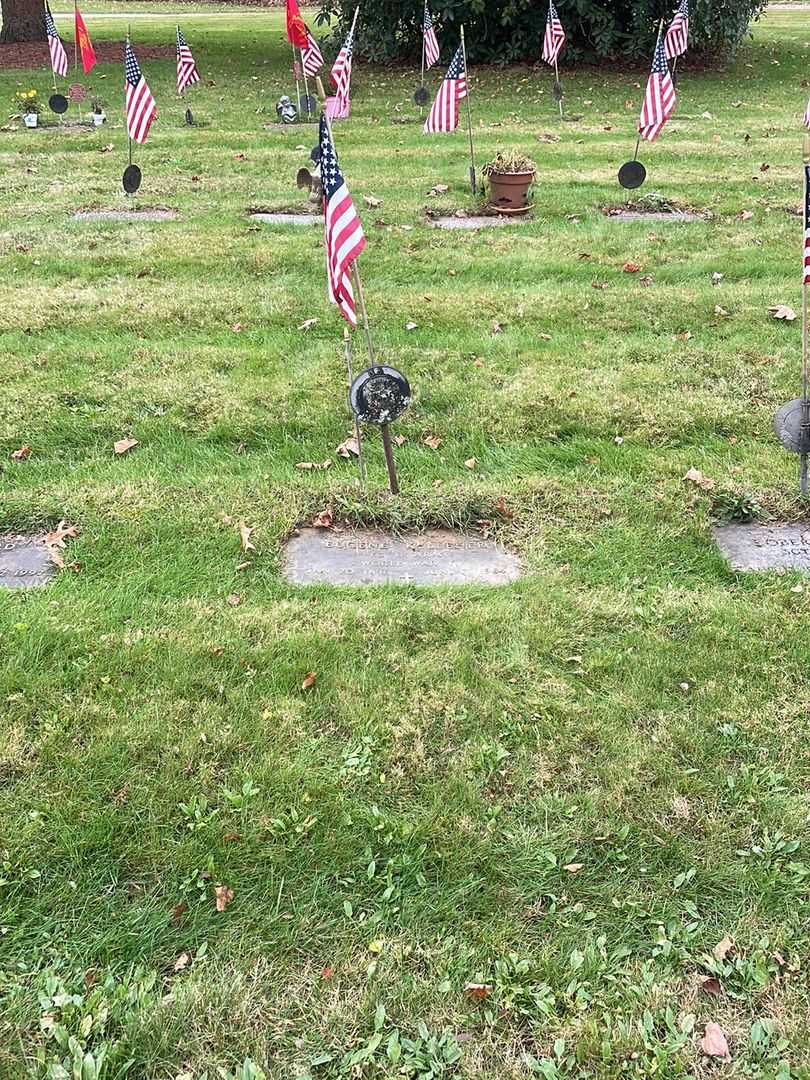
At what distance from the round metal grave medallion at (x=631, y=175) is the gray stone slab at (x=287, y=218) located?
10.1 feet

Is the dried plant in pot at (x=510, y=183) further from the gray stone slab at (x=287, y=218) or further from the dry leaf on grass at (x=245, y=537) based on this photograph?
the dry leaf on grass at (x=245, y=537)

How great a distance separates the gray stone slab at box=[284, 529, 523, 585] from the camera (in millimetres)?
3928

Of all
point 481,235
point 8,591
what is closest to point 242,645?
point 8,591

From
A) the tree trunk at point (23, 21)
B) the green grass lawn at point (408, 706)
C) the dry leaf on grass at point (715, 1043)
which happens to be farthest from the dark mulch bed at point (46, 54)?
the dry leaf on grass at point (715, 1043)

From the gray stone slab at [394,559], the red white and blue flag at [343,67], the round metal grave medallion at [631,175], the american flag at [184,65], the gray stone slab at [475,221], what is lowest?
the gray stone slab at [394,559]

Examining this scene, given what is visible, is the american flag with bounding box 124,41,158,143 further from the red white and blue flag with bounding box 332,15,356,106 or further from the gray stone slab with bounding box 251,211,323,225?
the red white and blue flag with bounding box 332,15,356,106

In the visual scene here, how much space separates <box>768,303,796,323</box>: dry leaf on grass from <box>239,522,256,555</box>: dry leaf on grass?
14.3ft

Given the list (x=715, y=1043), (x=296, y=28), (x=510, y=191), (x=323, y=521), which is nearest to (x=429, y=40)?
(x=296, y=28)

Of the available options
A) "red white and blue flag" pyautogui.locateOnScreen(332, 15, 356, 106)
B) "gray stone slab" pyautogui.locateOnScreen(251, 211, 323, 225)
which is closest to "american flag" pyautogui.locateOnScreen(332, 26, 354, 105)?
"red white and blue flag" pyautogui.locateOnScreen(332, 15, 356, 106)

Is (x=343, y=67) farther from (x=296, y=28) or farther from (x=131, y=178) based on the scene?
(x=131, y=178)

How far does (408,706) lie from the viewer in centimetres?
324

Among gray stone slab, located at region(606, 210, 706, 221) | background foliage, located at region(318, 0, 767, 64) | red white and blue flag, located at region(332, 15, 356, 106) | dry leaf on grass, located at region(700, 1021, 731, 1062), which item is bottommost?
dry leaf on grass, located at region(700, 1021, 731, 1062)

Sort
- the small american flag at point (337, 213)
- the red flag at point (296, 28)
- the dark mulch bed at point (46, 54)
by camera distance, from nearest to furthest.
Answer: the small american flag at point (337, 213) → the red flag at point (296, 28) → the dark mulch bed at point (46, 54)

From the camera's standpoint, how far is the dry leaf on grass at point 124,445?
487 centimetres
